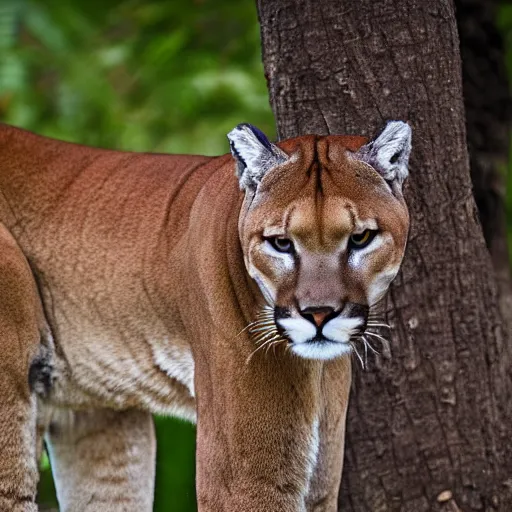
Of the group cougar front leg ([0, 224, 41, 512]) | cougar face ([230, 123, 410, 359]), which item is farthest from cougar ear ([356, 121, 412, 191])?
cougar front leg ([0, 224, 41, 512])

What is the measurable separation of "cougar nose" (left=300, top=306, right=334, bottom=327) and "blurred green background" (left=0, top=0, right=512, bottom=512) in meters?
5.25

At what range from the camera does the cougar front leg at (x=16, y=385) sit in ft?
16.5

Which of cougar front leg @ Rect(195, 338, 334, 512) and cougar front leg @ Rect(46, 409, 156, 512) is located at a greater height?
cougar front leg @ Rect(195, 338, 334, 512)

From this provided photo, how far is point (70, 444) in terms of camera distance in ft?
19.7

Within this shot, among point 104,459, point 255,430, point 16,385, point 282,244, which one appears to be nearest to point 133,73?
point 104,459

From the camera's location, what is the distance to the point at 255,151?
441 centimetres

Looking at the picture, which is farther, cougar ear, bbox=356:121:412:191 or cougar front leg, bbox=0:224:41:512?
cougar front leg, bbox=0:224:41:512

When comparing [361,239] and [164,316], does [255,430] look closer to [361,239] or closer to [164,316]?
[164,316]

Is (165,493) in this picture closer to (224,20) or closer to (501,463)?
(501,463)

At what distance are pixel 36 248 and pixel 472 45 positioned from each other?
3230mm

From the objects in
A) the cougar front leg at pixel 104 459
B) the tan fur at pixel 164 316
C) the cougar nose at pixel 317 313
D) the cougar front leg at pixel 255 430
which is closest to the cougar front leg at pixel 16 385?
the tan fur at pixel 164 316

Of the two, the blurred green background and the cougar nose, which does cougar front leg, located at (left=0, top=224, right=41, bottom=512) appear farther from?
the blurred green background

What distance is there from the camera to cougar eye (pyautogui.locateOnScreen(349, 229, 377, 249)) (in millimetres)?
4180

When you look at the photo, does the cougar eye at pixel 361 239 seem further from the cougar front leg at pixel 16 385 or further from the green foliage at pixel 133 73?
the green foliage at pixel 133 73
